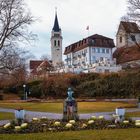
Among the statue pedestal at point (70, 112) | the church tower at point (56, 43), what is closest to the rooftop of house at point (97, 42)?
the church tower at point (56, 43)

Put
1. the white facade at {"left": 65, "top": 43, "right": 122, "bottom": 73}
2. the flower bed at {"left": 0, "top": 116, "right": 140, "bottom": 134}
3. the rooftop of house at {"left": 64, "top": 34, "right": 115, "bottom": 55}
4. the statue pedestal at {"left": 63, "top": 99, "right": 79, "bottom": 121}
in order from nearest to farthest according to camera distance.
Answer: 1. the flower bed at {"left": 0, "top": 116, "right": 140, "bottom": 134}
2. the statue pedestal at {"left": 63, "top": 99, "right": 79, "bottom": 121}
3. the white facade at {"left": 65, "top": 43, "right": 122, "bottom": 73}
4. the rooftop of house at {"left": 64, "top": 34, "right": 115, "bottom": 55}

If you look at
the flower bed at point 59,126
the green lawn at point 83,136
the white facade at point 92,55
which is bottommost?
the green lawn at point 83,136

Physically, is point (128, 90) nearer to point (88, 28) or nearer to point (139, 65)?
point (139, 65)

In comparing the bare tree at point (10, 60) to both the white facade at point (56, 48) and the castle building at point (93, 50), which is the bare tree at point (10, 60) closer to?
the castle building at point (93, 50)

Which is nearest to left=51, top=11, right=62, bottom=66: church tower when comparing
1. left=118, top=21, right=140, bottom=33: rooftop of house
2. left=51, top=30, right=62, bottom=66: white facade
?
left=51, top=30, right=62, bottom=66: white facade

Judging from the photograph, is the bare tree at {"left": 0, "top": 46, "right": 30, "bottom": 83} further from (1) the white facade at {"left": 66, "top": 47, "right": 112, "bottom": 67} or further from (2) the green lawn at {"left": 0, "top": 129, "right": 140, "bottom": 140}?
(1) the white facade at {"left": 66, "top": 47, "right": 112, "bottom": 67}

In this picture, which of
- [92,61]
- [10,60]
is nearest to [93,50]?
[92,61]

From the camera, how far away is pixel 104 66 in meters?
87.6

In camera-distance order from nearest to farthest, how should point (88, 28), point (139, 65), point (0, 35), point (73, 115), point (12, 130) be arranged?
point (12, 130), point (73, 115), point (0, 35), point (139, 65), point (88, 28)

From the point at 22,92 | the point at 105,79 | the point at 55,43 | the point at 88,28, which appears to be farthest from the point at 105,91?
the point at 55,43

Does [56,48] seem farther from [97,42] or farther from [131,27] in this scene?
[131,27]

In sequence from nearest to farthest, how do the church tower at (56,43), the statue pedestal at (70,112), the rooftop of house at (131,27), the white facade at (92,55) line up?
the statue pedestal at (70,112)
the rooftop of house at (131,27)
the white facade at (92,55)
the church tower at (56,43)

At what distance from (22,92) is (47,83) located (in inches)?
206

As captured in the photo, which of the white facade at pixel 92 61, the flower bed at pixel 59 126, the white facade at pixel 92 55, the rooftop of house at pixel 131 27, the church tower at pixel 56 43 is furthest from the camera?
the church tower at pixel 56 43
